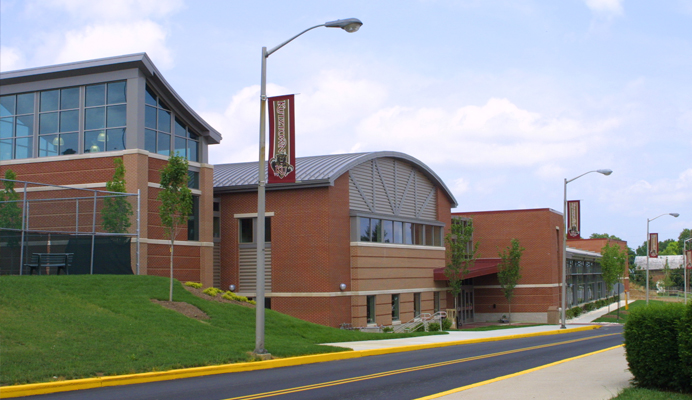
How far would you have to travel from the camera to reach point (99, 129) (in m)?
29.2

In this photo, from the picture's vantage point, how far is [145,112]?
29.5 meters

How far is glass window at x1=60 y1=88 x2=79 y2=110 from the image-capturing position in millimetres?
29734

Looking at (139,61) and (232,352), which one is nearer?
(232,352)

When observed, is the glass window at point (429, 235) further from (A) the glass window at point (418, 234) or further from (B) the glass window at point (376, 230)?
(B) the glass window at point (376, 230)

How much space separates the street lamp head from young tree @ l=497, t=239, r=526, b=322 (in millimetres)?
36316

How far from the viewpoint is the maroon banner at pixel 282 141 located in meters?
17.3

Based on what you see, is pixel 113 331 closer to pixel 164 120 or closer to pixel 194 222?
pixel 194 222

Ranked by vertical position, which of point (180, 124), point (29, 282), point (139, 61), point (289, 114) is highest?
point (139, 61)

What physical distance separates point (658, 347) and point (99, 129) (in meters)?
24.6

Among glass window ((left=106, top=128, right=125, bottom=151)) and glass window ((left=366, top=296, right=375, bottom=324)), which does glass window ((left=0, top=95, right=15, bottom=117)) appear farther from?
glass window ((left=366, top=296, right=375, bottom=324))

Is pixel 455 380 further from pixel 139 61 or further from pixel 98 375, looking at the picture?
pixel 139 61

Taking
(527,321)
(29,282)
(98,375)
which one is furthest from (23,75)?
(527,321)

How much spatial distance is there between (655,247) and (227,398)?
6314 centimetres

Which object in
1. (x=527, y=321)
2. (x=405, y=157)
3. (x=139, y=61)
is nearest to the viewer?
(x=139, y=61)
